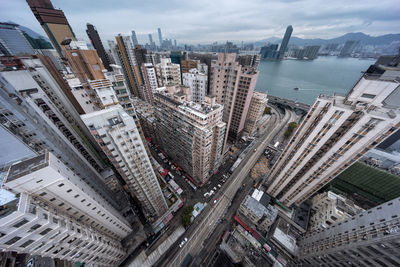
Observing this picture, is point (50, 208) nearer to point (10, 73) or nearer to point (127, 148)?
point (127, 148)

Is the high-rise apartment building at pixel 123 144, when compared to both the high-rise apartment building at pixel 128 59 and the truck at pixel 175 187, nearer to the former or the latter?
the truck at pixel 175 187

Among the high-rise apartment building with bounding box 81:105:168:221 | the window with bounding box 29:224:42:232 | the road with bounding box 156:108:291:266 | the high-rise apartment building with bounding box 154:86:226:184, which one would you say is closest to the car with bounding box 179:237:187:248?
the road with bounding box 156:108:291:266

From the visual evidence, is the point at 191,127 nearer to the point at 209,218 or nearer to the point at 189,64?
the point at 209,218

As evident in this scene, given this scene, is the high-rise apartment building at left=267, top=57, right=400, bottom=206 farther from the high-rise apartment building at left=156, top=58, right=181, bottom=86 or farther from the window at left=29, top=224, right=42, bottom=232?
the high-rise apartment building at left=156, top=58, right=181, bottom=86

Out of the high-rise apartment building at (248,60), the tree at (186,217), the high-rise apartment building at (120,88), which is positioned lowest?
the tree at (186,217)

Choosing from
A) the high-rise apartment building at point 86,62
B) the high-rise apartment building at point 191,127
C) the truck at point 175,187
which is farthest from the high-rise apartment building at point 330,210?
the high-rise apartment building at point 86,62

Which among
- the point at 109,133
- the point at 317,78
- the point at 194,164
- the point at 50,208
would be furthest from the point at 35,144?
the point at 317,78
